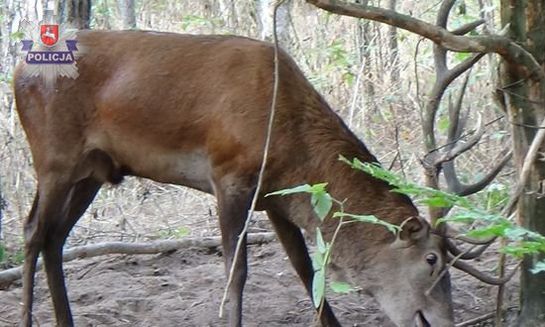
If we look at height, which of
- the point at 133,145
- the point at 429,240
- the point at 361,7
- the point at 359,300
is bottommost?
the point at 359,300

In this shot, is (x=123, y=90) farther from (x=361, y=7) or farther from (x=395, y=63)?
(x=395, y=63)

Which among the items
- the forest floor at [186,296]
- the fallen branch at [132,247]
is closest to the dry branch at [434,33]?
the forest floor at [186,296]

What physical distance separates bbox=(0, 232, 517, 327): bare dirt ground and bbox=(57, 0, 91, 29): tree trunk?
5.51 ft

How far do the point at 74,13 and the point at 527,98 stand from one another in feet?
11.5

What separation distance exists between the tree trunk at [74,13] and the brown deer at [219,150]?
1171mm

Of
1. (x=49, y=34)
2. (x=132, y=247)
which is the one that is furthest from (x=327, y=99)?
(x=49, y=34)

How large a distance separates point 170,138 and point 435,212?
1.60 meters

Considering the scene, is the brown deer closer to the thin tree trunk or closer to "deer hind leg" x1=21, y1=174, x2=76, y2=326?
"deer hind leg" x1=21, y1=174, x2=76, y2=326

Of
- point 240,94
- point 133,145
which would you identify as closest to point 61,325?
point 133,145

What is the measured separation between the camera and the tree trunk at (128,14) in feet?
36.9

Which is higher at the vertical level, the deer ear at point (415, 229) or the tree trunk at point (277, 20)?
the tree trunk at point (277, 20)

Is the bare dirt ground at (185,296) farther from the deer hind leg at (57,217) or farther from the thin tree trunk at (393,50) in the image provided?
the thin tree trunk at (393,50)

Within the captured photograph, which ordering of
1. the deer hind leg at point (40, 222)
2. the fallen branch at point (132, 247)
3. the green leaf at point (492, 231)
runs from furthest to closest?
1. the fallen branch at point (132, 247)
2. the deer hind leg at point (40, 222)
3. the green leaf at point (492, 231)

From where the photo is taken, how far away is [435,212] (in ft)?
16.6
